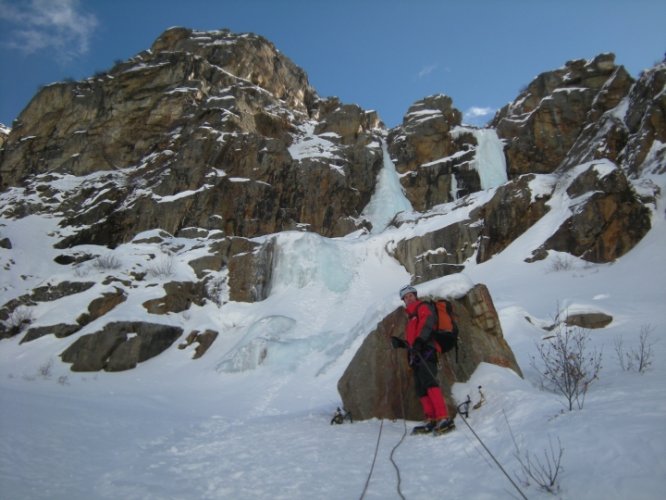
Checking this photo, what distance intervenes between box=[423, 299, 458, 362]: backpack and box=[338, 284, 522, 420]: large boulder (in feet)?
2.84

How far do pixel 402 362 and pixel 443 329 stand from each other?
48.4 inches

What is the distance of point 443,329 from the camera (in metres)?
5.45

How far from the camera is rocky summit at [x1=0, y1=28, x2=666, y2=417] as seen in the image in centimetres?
1823

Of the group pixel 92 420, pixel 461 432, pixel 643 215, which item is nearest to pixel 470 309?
pixel 461 432

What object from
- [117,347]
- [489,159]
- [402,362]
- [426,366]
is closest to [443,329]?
[426,366]

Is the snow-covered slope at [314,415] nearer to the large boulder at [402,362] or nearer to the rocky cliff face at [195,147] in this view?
the large boulder at [402,362]

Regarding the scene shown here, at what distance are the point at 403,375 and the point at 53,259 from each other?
30614 millimetres

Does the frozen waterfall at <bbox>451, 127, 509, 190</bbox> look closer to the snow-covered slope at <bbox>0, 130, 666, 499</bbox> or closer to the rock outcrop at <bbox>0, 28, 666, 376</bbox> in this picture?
the rock outcrop at <bbox>0, 28, 666, 376</bbox>

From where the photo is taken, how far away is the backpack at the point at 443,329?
212 inches

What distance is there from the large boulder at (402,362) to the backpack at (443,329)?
865 mm

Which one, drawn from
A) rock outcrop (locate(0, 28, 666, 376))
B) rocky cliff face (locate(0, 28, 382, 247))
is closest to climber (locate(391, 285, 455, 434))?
rock outcrop (locate(0, 28, 666, 376))

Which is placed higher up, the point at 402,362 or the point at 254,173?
the point at 254,173

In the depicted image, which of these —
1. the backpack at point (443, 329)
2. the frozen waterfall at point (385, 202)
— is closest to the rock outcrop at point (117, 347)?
the backpack at point (443, 329)

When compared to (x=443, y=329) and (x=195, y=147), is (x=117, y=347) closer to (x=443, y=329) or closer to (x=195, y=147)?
(x=443, y=329)
